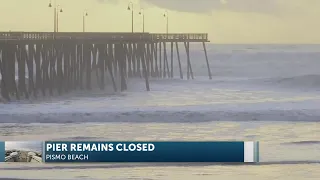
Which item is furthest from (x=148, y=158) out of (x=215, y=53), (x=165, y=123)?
(x=215, y=53)

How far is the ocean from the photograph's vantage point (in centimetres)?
1560

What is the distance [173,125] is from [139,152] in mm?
9803

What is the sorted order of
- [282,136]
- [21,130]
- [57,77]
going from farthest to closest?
1. [57,77]
2. [21,130]
3. [282,136]

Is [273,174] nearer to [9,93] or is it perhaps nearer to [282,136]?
[282,136]

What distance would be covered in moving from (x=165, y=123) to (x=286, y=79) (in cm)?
3034

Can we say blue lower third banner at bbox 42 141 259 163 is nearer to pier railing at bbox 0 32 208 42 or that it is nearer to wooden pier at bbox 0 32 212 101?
wooden pier at bbox 0 32 212 101

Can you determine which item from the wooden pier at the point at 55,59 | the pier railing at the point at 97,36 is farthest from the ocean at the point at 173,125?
the pier railing at the point at 97,36

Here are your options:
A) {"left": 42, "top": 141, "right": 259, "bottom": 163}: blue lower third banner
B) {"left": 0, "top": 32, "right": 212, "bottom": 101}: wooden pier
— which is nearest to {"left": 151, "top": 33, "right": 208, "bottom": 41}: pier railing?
{"left": 0, "top": 32, "right": 212, "bottom": 101}: wooden pier

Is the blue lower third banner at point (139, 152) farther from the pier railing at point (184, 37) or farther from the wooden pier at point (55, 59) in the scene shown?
the pier railing at point (184, 37)

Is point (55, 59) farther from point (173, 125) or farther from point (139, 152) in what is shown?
point (139, 152)

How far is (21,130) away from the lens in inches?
931

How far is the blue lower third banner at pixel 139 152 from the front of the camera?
51.2 ft

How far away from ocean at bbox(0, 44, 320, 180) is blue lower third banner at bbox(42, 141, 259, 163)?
0.20m

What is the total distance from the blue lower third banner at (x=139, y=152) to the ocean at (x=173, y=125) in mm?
195
